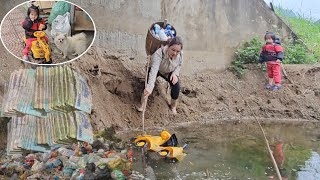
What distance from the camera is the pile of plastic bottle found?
25.6ft

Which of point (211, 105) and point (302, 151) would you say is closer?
point (302, 151)

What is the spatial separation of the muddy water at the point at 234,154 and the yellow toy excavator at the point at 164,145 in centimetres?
8

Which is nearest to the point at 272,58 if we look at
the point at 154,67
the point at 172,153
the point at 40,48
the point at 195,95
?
the point at 195,95

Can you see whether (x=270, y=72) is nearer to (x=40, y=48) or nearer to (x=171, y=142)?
(x=171, y=142)

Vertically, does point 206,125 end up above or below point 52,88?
below

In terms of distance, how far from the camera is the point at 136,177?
16.7 ft

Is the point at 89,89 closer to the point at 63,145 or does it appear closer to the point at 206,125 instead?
the point at 63,145

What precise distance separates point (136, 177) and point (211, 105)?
3948mm

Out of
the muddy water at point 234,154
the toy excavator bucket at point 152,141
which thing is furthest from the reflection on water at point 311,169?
the toy excavator bucket at point 152,141

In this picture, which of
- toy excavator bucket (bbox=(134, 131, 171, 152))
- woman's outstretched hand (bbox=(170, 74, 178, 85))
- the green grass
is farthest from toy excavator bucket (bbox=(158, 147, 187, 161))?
the green grass

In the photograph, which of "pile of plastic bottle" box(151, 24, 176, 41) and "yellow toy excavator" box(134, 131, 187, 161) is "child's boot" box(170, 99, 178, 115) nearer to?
"pile of plastic bottle" box(151, 24, 176, 41)

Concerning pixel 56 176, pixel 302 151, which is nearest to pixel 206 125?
pixel 302 151

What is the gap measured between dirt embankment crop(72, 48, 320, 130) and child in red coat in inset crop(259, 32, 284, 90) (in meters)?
0.19

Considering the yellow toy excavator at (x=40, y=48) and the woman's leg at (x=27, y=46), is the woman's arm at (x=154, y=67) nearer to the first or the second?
the yellow toy excavator at (x=40, y=48)
